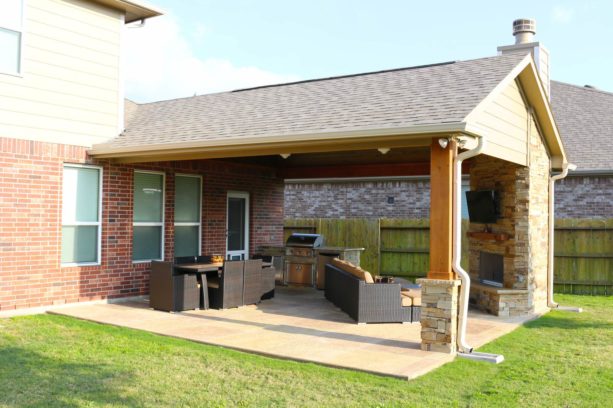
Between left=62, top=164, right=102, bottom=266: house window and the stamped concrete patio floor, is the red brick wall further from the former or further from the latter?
the stamped concrete patio floor

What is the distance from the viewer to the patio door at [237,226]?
44.3ft

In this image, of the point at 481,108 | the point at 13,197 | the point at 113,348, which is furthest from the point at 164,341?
the point at 481,108

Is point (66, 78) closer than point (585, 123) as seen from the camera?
Yes

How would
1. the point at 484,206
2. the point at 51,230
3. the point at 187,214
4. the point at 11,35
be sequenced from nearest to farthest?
the point at 11,35
the point at 51,230
the point at 484,206
the point at 187,214

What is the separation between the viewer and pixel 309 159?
13.6 meters

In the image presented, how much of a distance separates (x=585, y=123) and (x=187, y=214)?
13.0m

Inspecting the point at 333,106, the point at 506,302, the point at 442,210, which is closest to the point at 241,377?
the point at 442,210

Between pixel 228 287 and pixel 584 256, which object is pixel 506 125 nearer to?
pixel 228 287

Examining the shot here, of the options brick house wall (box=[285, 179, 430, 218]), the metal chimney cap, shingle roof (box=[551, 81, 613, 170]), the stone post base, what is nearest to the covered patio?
the stone post base

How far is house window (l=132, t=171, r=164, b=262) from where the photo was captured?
10945 mm

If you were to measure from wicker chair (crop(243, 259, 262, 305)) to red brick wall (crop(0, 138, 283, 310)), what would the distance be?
6.74 ft

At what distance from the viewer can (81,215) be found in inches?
392

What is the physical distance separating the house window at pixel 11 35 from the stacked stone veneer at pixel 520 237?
846 cm

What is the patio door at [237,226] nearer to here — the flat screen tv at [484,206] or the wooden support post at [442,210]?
the flat screen tv at [484,206]
